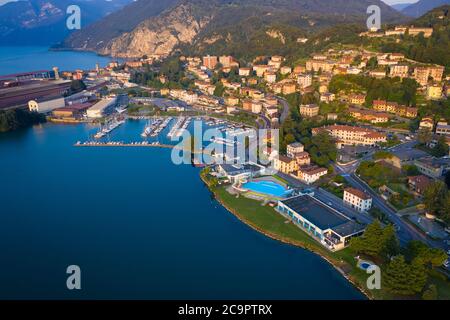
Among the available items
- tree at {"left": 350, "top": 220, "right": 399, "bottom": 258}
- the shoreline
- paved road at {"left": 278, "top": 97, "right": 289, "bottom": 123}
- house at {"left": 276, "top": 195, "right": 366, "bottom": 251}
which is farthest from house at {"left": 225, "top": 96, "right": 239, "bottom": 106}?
tree at {"left": 350, "top": 220, "right": 399, "bottom": 258}

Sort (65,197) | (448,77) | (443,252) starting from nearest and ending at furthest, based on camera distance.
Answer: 1. (443,252)
2. (65,197)
3. (448,77)

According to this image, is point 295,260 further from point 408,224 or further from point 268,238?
point 408,224

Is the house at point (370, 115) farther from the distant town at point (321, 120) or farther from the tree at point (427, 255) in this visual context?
the tree at point (427, 255)

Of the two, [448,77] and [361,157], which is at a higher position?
[448,77]

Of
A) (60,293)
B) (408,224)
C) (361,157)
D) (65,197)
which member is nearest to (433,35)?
(361,157)

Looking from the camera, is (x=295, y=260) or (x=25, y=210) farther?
(x=25, y=210)

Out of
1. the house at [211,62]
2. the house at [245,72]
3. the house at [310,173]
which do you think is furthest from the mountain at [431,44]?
the house at [211,62]

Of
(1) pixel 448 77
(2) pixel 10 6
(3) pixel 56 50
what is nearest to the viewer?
(1) pixel 448 77
